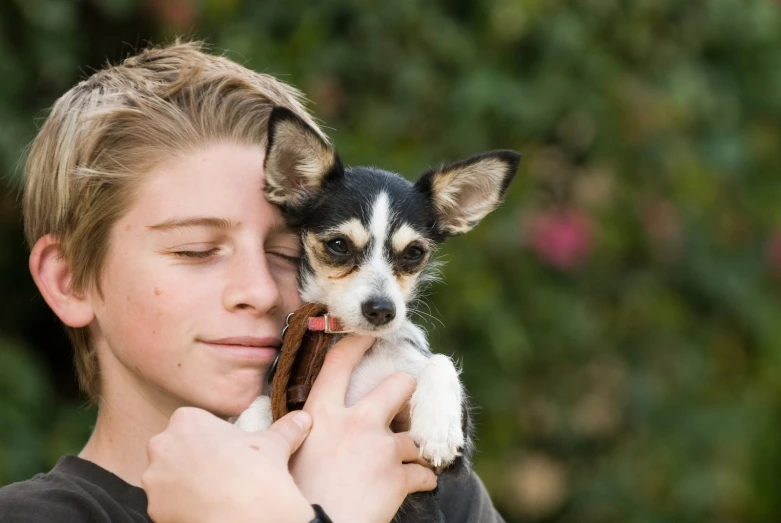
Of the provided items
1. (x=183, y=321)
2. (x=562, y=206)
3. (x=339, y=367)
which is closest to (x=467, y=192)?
(x=339, y=367)

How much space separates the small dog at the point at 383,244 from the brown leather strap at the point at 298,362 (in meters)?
0.06

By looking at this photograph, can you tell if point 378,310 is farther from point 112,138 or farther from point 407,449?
point 112,138

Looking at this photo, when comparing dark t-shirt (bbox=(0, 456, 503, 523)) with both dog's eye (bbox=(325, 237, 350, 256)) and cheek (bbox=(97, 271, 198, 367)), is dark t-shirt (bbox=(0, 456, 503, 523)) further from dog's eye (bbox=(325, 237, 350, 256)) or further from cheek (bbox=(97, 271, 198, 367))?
dog's eye (bbox=(325, 237, 350, 256))

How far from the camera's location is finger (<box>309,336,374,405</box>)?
97.7 inches

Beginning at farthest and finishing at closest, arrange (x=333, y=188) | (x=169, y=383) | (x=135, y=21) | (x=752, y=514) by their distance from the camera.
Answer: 1. (x=752, y=514)
2. (x=135, y=21)
3. (x=333, y=188)
4. (x=169, y=383)

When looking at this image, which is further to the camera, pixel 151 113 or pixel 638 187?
pixel 638 187

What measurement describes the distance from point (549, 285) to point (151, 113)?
270cm

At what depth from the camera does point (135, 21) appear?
4.63 metres

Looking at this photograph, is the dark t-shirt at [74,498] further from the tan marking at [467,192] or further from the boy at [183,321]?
the tan marking at [467,192]

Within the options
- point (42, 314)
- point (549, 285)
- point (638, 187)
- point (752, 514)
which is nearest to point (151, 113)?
point (42, 314)

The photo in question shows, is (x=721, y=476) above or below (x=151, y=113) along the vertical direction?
below

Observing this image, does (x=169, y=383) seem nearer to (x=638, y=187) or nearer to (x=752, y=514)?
(x=638, y=187)

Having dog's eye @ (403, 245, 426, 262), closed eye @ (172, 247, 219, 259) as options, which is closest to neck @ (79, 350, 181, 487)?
closed eye @ (172, 247, 219, 259)

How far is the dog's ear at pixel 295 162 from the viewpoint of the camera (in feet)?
8.45
